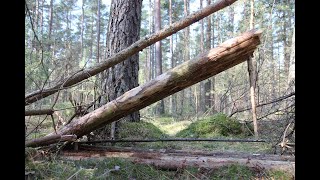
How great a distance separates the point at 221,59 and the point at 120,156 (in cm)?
202

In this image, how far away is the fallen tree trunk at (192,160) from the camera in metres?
3.52

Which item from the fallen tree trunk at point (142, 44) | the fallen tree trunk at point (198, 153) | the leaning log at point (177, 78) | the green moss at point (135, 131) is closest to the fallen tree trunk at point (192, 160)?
the fallen tree trunk at point (198, 153)

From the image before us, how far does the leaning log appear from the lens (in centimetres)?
381

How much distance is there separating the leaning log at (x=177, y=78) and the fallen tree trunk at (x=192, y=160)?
452 millimetres

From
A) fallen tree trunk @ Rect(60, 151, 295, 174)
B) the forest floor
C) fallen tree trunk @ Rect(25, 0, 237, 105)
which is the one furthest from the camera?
fallen tree trunk @ Rect(25, 0, 237, 105)

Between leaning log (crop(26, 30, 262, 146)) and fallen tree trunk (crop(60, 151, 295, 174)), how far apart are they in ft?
1.48

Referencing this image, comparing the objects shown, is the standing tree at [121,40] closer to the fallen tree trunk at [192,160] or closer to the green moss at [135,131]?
the green moss at [135,131]

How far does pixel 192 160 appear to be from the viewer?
12.5 feet

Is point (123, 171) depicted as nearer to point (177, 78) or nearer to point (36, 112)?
point (36, 112)

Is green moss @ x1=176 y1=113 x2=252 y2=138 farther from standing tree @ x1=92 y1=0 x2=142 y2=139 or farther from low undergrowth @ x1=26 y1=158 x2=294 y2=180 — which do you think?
low undergrowth @ x1=26 y1=158 x2=294 y2=180

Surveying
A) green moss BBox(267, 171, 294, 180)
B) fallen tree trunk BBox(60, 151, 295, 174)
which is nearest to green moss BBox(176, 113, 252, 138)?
fallen tree trunk BBox(60, 151, 295, 174)

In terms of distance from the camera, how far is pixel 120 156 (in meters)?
4.10

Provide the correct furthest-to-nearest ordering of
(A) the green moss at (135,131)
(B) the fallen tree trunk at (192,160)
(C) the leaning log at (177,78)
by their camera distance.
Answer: (A) the green moss at (135,131), (C) the leaning log at (177,78), (B) the fallen tree trunk at (192,160)

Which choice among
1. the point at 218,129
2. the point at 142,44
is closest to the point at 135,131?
the point at 218,129
